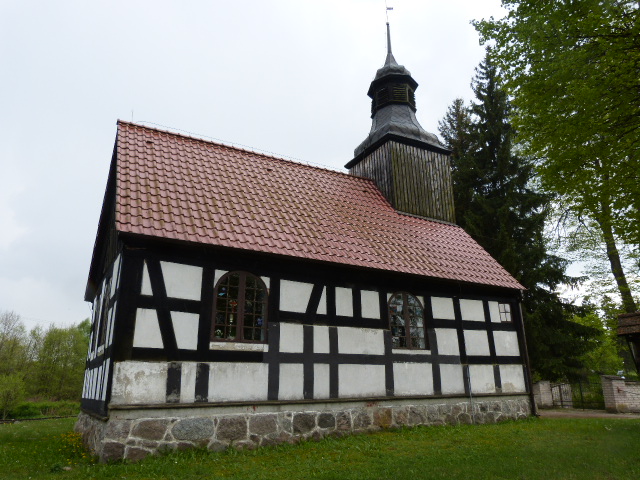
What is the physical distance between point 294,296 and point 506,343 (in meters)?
6.60

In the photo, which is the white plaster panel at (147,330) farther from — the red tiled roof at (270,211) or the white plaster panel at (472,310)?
the white plaster panel at (472,310)

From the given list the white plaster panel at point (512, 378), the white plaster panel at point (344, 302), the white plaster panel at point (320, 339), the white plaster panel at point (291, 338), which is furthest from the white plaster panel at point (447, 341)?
the white plaster panel at point (291, 338)

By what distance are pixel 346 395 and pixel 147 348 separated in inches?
163

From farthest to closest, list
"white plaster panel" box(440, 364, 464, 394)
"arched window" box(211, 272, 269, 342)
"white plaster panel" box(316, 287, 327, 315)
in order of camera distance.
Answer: "white plaster panel" box(440, 364, 464, 394) < "white plaster panel" box(316, 287, 327, 315) < "arched window" box(211, 272, 269, 342)

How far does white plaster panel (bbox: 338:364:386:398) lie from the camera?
30.6 ft

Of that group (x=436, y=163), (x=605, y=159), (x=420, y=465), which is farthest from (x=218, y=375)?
(x=436, y=163)

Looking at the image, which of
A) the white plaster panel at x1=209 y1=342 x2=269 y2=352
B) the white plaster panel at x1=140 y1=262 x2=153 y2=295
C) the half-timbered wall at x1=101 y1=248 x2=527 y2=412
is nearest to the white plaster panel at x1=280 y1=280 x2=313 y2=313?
the half-timbered wall at x1=101 y1=248 x2=527 y2=412

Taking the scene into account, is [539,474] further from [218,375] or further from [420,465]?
[218,375]

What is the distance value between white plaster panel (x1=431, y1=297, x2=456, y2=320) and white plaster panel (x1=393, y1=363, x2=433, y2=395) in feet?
4.38

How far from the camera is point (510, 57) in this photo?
30.6ft

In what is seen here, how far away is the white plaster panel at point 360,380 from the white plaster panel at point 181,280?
345 centimetres

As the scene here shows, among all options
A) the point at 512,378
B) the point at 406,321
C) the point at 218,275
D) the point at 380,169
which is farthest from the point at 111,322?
the point at 512,378

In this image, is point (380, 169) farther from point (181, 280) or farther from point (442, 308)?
point (181, 280)

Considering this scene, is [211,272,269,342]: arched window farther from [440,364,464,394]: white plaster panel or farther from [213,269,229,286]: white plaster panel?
[440,364,464,394]: white plaster panel
